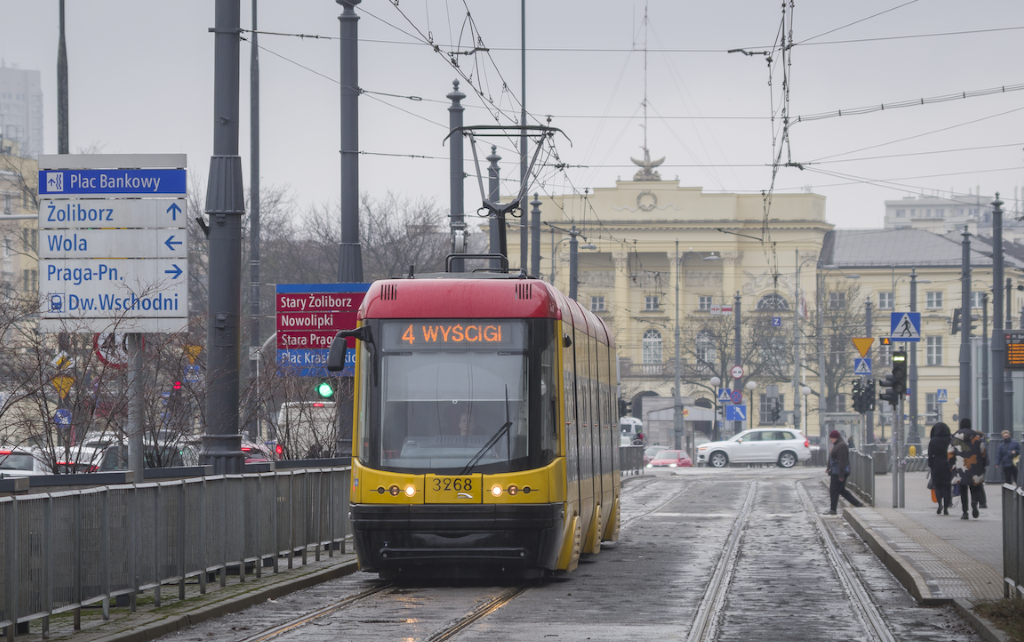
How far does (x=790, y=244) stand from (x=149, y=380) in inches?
2958

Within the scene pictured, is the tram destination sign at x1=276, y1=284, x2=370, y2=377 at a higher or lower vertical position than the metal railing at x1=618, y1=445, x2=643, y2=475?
higher

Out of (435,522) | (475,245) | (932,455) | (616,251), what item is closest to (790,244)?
(616,251)

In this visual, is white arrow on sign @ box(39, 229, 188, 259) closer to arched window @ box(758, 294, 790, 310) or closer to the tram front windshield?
the tram front windshield

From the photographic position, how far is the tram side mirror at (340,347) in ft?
44.7

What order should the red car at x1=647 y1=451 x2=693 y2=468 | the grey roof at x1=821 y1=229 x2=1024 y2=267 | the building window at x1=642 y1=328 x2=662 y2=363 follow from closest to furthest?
the red car at x1=647 y1=451 x2=693 y2=468 → the building window at x1=642 y1=328 x2=662 y2=363 → the grey roof at x1=821 y1=229 x2=1024 y2=267

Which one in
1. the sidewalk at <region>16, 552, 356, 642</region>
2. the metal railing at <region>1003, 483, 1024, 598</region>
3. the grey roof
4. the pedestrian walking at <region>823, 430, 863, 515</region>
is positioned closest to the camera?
the sidewalk at <region>16, 552, 356, 642</region>

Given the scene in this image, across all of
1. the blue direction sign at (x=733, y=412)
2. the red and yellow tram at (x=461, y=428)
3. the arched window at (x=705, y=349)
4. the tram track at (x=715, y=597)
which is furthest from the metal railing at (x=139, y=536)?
the arched window at (x=705, y=349)

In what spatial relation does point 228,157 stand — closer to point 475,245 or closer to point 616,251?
point 616,251

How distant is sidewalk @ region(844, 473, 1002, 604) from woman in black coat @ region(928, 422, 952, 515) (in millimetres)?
365

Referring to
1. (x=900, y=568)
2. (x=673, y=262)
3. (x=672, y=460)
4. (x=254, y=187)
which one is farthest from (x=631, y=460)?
(x=673, y=262)

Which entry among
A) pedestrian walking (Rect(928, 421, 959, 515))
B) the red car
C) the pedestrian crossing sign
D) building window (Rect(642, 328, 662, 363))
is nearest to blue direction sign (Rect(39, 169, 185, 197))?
pedestrian walking (Rect(928, 421, 959, 515))

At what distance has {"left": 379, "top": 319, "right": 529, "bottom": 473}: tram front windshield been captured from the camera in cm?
1398

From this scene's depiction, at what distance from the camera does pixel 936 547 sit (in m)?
18.2

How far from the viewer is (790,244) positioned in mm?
92375
